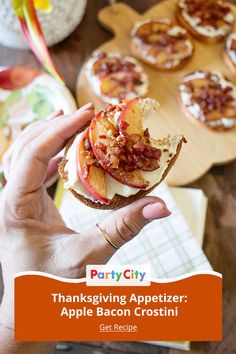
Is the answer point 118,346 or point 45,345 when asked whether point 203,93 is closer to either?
point 118,346

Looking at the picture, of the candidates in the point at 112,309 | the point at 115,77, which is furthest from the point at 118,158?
the point at 115,77

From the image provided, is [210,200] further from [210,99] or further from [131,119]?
[131,119]

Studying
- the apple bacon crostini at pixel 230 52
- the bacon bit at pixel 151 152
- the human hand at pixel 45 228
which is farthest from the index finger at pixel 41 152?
the apple bacon crostini at pixel 230 52

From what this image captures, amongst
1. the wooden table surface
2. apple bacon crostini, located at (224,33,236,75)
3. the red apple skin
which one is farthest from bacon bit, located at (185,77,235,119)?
the red apple skin

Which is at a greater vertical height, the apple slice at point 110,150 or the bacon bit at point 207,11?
the apple slice at point 110,150

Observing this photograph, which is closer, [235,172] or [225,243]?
[225,243]

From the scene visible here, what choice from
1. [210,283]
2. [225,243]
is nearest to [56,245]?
[210,283]

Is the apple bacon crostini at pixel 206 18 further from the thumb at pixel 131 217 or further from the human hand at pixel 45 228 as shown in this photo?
the thumb at pixel 131 217
